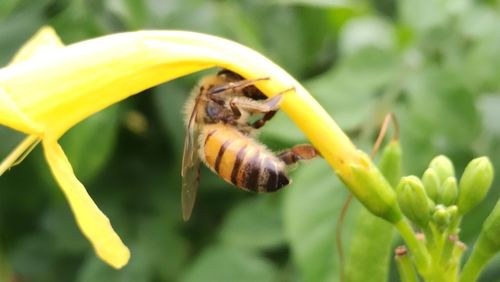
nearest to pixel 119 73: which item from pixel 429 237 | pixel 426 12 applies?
pixel 429 237

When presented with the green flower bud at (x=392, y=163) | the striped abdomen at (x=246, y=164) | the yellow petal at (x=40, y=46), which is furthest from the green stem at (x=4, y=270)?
the green flower bud at (x=392, y=163)

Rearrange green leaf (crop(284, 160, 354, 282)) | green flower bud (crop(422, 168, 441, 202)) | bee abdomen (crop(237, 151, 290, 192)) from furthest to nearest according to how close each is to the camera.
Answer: green leaf (crop(284, 160, 354, 282))
green flower bud (crop(422, 168, 441, 202))
bee abdomen (crop(237, 151, 290, 192))

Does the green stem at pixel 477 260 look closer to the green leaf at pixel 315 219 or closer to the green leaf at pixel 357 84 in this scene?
the green leaf at pixel 315 219

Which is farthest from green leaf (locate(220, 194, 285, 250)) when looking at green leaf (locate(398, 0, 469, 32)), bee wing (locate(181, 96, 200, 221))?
bee wing (locate(181, 96, 200, 221))

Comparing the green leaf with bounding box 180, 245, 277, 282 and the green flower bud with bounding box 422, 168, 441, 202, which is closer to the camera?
the green flower bud with bounding box 422, 168, 441, 202

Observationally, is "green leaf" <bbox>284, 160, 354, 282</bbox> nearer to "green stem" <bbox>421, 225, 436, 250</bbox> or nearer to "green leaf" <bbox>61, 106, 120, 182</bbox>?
"green stem" <bbox>421, 225, 436, 250</bbox>
